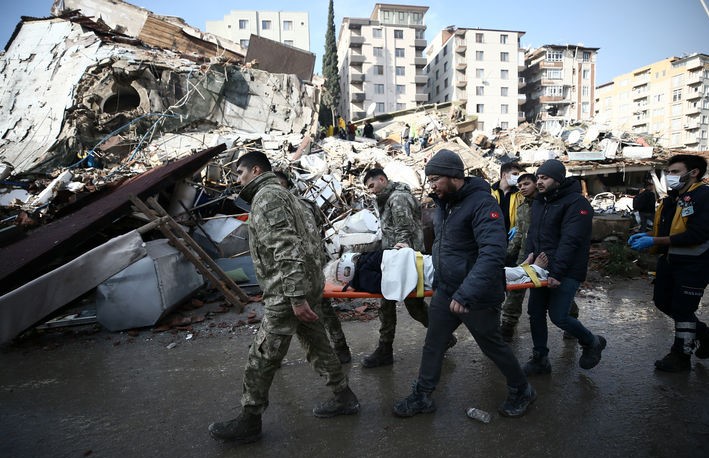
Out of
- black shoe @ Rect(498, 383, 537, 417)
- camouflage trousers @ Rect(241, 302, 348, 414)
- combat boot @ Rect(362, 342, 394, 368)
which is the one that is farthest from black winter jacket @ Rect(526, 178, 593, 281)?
camouflage trousers @ Rect(241, 302, 348, 414)

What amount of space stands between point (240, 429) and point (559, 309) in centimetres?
261

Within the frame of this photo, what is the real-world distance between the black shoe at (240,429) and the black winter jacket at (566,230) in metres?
2.52

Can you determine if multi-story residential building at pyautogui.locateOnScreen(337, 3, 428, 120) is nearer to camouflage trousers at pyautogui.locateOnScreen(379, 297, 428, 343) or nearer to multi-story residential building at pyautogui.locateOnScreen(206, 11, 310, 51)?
multi-story residential building at pyautogui.locateOnScreen(206, 11, 310, 51)

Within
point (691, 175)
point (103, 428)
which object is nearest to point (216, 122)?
point (103, 428)

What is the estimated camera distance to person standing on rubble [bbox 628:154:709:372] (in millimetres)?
3020

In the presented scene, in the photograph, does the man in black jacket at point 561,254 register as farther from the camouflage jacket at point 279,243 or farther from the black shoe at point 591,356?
the camouflage jacket at point 279,243

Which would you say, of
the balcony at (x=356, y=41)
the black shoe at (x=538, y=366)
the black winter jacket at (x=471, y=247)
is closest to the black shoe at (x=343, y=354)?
the black winter jacket at (x=471, y=247)

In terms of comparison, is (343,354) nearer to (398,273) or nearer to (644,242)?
(398,273)

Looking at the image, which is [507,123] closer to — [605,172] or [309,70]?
[605,172]

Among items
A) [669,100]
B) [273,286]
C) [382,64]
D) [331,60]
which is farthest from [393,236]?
[669,100]

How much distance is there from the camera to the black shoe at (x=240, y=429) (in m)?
2.44

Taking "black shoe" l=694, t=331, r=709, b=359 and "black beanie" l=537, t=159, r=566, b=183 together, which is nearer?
"black beanie" l=537, t=159, r=566, b=183

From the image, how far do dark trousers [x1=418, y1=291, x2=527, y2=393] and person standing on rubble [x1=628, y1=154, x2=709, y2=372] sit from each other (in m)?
1.70

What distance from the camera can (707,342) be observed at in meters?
3.21
